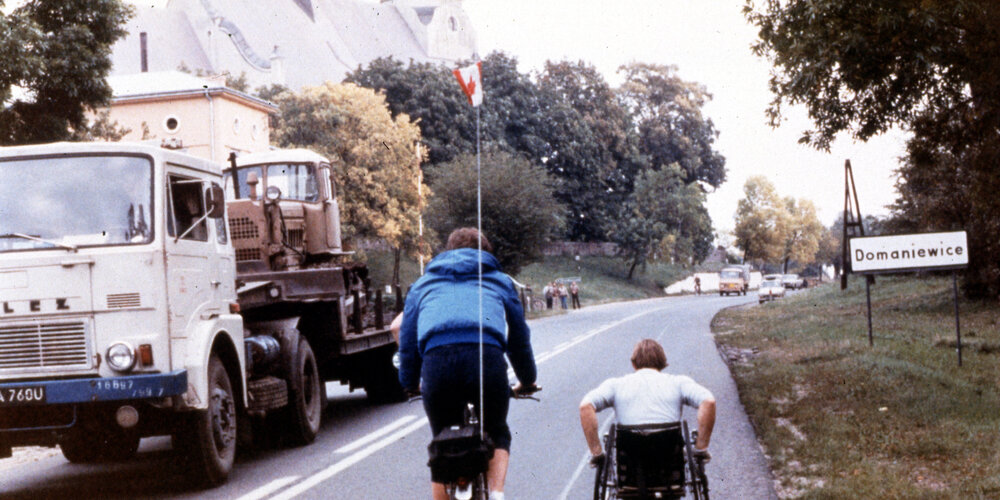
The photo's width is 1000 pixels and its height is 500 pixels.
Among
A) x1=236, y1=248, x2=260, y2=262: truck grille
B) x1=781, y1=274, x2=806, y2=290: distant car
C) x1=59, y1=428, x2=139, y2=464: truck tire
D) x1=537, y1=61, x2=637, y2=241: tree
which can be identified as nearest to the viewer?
x1=59, y1=428, x2=139, y2=464: truck tire

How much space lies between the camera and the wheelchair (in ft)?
17.1

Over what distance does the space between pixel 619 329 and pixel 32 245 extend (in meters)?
25.4

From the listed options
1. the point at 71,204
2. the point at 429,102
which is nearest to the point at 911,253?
the point at 71,204

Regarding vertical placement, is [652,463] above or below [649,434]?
below

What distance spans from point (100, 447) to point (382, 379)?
5.23m

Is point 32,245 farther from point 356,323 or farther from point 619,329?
point 619,329

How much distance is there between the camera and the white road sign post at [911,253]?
51.4 feet

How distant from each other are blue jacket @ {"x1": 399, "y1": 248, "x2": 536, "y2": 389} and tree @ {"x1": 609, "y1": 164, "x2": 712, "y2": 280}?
7181cm

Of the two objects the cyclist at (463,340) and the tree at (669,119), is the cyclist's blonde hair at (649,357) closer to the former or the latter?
the cyclist at (463,340)

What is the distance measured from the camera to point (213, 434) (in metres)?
8.52

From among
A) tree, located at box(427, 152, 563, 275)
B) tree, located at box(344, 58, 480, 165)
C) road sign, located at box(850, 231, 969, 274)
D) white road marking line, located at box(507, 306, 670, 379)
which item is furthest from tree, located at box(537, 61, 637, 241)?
road sign, located at box(850, 231, 969, 274)

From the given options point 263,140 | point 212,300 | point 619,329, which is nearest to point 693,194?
point 263,140

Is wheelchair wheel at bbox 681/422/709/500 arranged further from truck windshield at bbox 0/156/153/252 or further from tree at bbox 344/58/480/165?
tree at bbox 344/58/480/165

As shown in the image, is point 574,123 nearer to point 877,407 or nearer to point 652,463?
point 877,407
